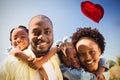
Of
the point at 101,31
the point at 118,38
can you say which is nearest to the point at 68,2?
the point at 101,31

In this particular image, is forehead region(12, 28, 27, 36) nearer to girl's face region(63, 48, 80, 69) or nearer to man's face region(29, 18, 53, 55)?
man's face region(29, 18, 53, 55)

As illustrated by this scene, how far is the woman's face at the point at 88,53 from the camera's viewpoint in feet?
7.10

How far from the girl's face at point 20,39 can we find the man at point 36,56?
32mm

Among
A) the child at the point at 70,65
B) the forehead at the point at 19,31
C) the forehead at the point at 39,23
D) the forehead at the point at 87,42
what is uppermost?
the forehead at the point at 39,23

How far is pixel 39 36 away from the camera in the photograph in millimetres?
2008

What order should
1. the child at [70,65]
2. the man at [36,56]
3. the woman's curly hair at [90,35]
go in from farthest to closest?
the woman's curly hair at [90,35] → the child at [70,65] → the man at [36,56]

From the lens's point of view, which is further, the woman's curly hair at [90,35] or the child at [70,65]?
the woman's curly hair at [90,35]

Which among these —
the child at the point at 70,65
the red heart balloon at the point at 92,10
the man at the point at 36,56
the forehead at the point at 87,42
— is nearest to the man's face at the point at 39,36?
the man at the point at 36,56

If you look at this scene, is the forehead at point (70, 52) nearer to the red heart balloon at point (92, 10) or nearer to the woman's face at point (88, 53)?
the woman's face at point (88, 53)

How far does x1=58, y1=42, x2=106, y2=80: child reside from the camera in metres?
2.07

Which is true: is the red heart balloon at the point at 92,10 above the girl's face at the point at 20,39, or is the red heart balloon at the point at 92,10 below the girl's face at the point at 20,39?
above

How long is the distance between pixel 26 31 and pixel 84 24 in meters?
0.45

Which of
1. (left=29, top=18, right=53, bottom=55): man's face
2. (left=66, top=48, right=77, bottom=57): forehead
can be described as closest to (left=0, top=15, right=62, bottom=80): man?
(left=29, top=18, right=53, bottom=55): man's face

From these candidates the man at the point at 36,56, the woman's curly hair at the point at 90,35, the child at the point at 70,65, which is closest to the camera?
the man at the point at 36,56
